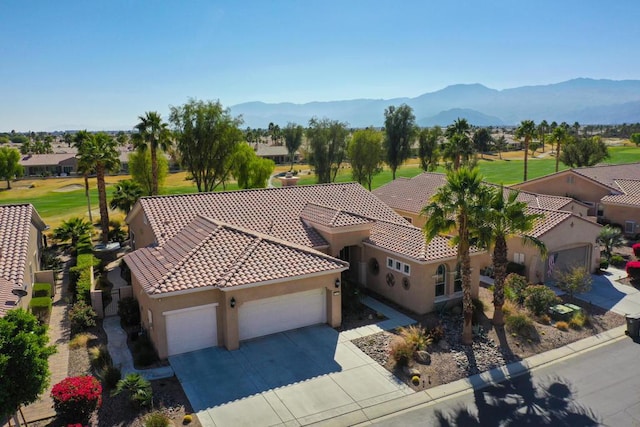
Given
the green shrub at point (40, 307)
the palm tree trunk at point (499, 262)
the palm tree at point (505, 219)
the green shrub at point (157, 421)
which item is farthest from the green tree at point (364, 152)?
the green shrub at point (157, 421)

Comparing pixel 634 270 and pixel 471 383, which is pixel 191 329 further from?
pixel 634 270

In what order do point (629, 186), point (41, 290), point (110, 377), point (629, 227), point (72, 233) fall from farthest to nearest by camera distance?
point (629, 186) → point (629, 227) → point (72, 233) → point (41, 290) → point (110, 377)

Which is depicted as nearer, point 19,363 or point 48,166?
point 19,363

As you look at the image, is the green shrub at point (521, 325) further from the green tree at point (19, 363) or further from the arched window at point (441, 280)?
the green tree at point (19, 363)

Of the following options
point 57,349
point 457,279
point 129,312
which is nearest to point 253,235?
point 129,312

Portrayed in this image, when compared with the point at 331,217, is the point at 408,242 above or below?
below

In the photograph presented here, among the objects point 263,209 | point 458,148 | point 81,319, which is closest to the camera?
point 81,319

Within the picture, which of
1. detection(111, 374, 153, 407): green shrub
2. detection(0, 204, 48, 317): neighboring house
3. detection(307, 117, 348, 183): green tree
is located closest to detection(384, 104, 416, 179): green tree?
detection(307, 117, 348, 183): green tree
